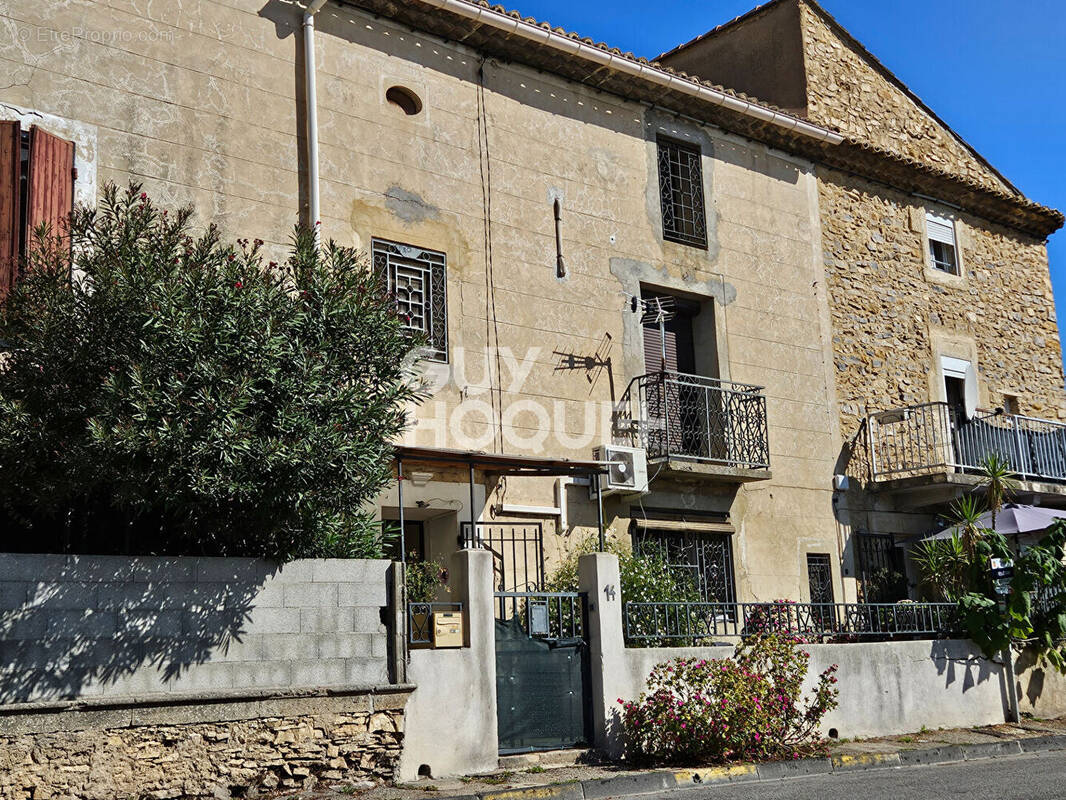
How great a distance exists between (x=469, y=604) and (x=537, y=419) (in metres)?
4.26

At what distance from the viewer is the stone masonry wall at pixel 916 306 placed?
60.0 ft

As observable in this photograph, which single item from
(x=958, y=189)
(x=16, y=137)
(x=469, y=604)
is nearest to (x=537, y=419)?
(x=469, y=604)

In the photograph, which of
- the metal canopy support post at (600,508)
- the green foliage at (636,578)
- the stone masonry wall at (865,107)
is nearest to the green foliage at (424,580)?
the green foliage at (636,578)

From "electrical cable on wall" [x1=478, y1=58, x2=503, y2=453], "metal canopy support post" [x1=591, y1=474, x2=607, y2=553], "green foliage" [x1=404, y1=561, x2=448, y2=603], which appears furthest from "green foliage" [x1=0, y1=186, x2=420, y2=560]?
"electrical cable on wall" [x1=478, y1=58, x2=503, y2=453]

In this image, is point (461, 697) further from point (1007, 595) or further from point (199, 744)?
point (1007, 595)

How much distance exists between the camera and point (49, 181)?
1098 cm

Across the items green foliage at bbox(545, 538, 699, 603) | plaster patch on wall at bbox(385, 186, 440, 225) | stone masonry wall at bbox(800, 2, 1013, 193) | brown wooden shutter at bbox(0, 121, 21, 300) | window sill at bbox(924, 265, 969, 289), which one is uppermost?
stone masonry wall at bbox(800, 2, 1013, 193)

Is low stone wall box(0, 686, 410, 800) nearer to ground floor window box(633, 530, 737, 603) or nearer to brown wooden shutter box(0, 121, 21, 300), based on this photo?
brown wooden shutter box(0, 121, 21, 300)

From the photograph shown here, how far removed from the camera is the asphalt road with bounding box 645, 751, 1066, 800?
30.3 ft

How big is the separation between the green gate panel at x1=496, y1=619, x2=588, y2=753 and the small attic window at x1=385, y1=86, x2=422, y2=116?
259 inches

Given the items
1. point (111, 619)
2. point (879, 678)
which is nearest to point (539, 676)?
point (111, 619)

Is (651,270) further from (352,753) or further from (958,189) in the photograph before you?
(352,753)

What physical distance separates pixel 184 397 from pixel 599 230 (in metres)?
8.17

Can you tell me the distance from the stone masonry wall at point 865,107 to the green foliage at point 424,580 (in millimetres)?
10281
